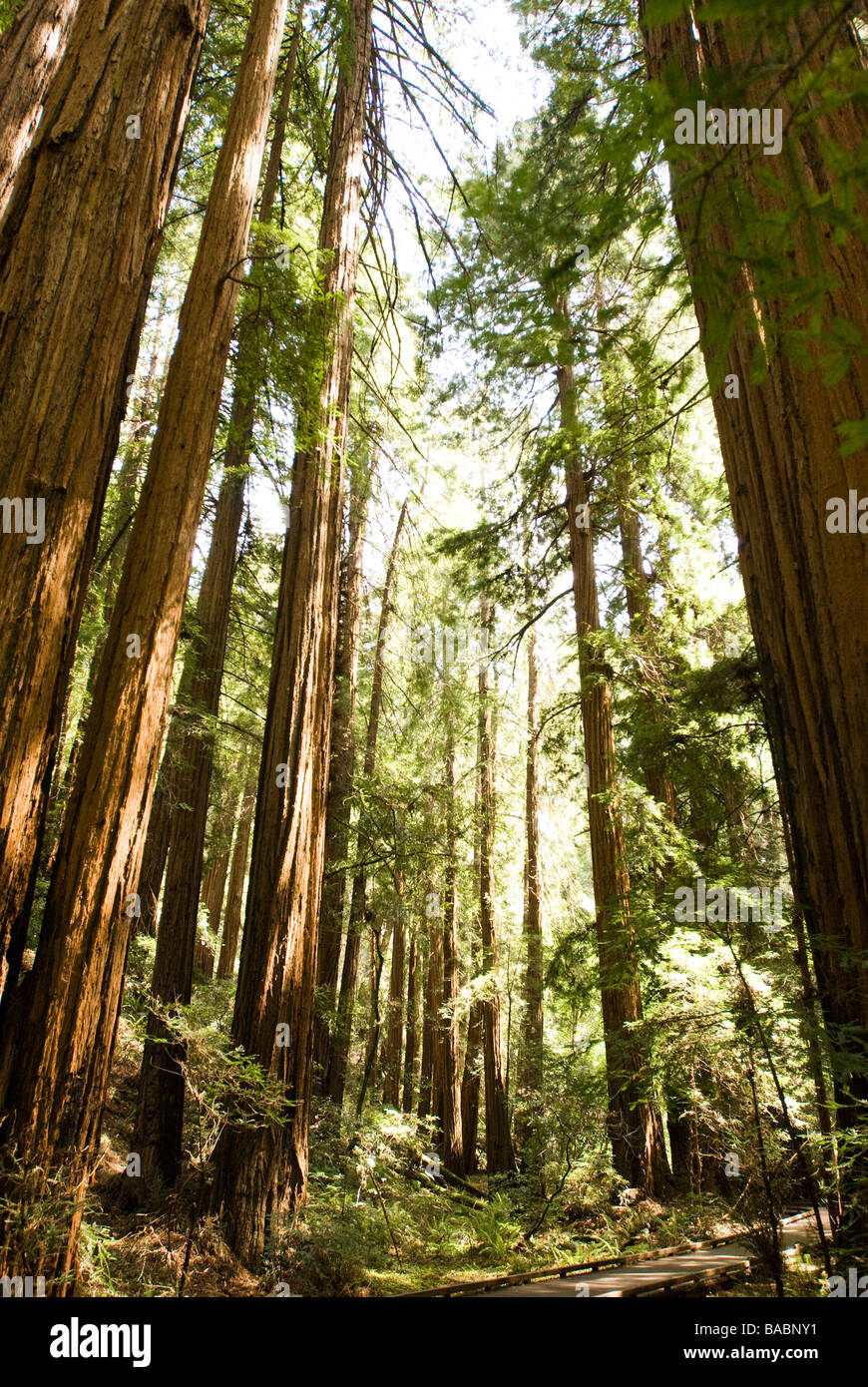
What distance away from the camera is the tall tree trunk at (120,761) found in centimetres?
283

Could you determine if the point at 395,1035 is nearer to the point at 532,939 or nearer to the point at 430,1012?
the point at 430,1012

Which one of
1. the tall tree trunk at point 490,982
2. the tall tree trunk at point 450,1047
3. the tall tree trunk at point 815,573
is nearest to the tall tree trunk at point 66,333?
the tall tree trunk at point 815,573

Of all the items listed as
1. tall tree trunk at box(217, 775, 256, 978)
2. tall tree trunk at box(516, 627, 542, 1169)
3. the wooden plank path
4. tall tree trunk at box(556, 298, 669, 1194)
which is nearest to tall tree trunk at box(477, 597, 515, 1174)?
tall tree trunk at box(516, 627, 542, 1169)

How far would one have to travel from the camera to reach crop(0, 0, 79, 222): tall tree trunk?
11.6ft

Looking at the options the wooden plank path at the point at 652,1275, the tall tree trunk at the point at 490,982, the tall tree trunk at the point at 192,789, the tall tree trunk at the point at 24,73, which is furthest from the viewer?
the tall tree trunk at the point at 490,982

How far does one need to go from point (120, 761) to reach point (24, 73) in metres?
3.46

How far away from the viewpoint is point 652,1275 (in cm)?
478

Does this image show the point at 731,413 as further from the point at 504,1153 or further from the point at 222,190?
the point at 504,1153

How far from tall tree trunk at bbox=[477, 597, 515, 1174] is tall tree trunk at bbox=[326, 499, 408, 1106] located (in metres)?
1.99

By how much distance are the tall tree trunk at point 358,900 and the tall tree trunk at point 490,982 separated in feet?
6.53

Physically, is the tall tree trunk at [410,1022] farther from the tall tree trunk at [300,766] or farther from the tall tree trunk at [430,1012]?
the tall tree trunk at [300,766]

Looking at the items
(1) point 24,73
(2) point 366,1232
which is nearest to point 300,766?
(2) point 366,1232
